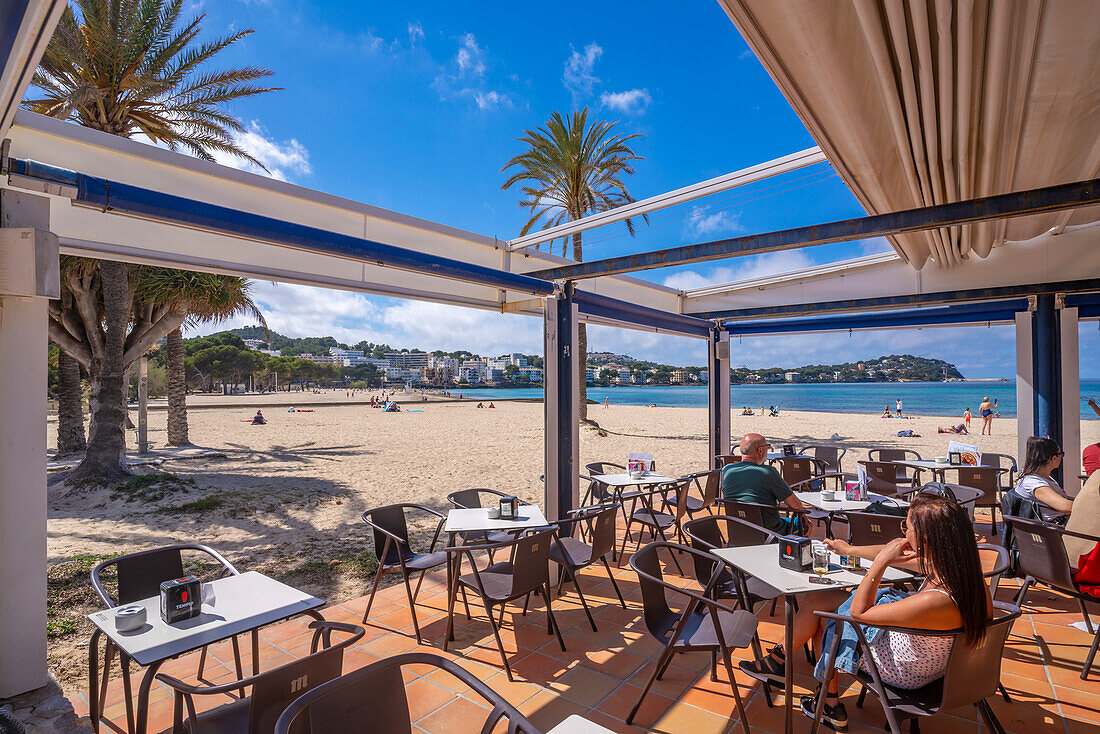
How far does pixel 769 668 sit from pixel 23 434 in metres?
4.11

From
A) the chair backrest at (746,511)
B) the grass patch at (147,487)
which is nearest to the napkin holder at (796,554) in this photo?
the chair backrest at (746,511)

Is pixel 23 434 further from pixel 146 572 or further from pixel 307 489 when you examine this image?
pixel 307 489

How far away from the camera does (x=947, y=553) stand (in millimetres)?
1939

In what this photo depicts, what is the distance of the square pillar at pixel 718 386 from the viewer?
28.4 ft

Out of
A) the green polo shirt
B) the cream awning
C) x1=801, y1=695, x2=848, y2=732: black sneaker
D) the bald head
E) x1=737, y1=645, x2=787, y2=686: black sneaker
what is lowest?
x1=801, y1=695, x2=848, y2=732: black sneaker

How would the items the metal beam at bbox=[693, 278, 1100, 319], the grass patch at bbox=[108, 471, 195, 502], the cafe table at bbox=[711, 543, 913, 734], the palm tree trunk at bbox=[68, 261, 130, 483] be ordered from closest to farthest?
1. the cafe table at bbox=[711, 543, 913, 734]
2. the metal beam at bbox=[693, 278, 1100, 319]
3. the grass patch at bbox=[108, 471, 195, 502]
4. the palm tree trunk at bbox=[68, 261, 130, 483]

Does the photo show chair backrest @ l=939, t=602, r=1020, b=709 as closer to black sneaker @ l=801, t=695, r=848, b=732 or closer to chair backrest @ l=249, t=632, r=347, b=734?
black sneaker @ l=801, t=695, r=848, b=732

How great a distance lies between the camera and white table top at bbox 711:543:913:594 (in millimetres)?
2357

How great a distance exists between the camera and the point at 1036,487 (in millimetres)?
3773

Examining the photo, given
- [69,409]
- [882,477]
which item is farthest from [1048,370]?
[69,409]

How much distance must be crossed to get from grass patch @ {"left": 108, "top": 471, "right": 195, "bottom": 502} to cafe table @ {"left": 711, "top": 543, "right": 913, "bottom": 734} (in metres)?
9.24

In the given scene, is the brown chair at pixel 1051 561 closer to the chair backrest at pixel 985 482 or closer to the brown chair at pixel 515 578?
the chair backrest at pixel 985 482

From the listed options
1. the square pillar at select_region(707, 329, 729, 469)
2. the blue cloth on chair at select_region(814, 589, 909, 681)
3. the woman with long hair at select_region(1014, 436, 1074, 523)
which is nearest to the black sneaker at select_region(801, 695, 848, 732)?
the blue cloth on chair at select_region(814, 589, 909, 681)

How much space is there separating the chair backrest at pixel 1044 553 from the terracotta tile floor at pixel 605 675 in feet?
1.46
